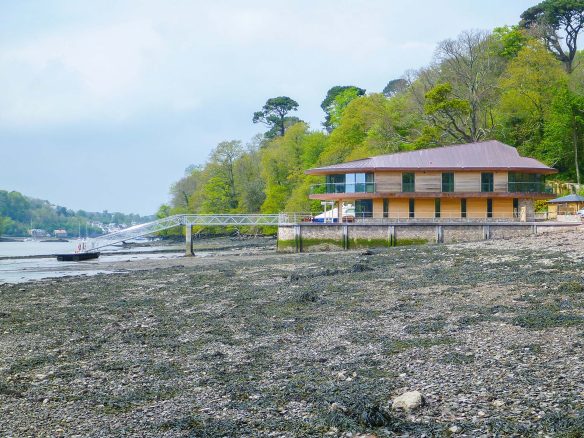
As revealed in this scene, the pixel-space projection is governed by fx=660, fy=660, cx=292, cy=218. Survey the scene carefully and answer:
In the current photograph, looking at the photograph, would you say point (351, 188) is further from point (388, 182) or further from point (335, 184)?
point (388, 182)

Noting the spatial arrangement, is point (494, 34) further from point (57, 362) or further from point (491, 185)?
point (57, 362)

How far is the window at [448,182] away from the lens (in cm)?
4641

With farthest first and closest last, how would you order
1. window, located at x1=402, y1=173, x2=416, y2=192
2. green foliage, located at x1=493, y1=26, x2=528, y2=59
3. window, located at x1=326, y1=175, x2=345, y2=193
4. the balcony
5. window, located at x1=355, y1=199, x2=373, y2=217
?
1. green foliage, located at x1=493, y1=26, x2=528, y2=59
2. window, located at x1=326, y1=175, x2=345, y2=193
3. window, located at x1=355, y1=199, x2=373, y2=217
4. window, located at x1=402, y1=173, x2=416, y2=192
5. the balcony

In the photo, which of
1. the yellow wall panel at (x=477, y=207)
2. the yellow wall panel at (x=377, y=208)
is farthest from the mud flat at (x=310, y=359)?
the yellow wall panel at (x=377, y=208)

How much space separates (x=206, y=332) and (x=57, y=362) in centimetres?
328

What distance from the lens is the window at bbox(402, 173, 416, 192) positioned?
46.7 meters

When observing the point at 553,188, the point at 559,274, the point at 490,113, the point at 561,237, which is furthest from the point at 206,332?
the point at 490,113

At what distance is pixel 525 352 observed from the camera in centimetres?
1025

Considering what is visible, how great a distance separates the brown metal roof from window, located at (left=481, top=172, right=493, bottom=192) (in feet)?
2.56

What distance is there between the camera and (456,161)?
153 ft

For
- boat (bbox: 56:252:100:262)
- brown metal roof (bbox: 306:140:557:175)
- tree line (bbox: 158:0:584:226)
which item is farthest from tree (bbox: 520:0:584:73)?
boat (bbox: 56:252:100:262)

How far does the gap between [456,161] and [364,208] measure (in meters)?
7.28

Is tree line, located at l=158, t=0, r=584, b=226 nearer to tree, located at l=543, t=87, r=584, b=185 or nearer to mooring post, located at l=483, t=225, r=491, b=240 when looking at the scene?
tree, located at l=543, t=87, r=584, b=185

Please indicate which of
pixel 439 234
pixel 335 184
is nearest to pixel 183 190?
pixel 335 184
